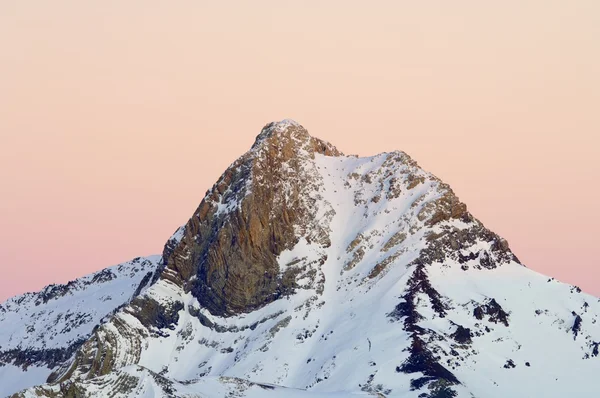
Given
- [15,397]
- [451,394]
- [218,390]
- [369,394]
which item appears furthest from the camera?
[451,394]

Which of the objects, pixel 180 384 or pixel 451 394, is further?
pixel 451 394

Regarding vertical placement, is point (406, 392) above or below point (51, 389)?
above

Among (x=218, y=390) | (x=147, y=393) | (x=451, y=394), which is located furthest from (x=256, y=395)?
(x=451, y=394)

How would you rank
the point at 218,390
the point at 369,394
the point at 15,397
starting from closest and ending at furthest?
the point at 15,397 < the point at 218,390 < the point at 369,394

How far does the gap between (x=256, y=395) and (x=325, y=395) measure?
906 centimetres

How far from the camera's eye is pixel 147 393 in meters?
144

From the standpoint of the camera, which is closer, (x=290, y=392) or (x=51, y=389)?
(x=51, y=389)

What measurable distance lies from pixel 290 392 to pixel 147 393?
21.4 m

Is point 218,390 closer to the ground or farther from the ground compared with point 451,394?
closer to the ground

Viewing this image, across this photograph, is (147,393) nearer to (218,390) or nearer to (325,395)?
(218,390)

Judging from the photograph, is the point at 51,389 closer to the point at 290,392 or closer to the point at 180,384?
the point at 180,384

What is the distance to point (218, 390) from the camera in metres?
153

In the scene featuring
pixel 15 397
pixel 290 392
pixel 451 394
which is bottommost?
pixel 15 397

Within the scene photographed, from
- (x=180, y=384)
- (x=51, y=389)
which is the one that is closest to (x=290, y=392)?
(x=180, y=384)
